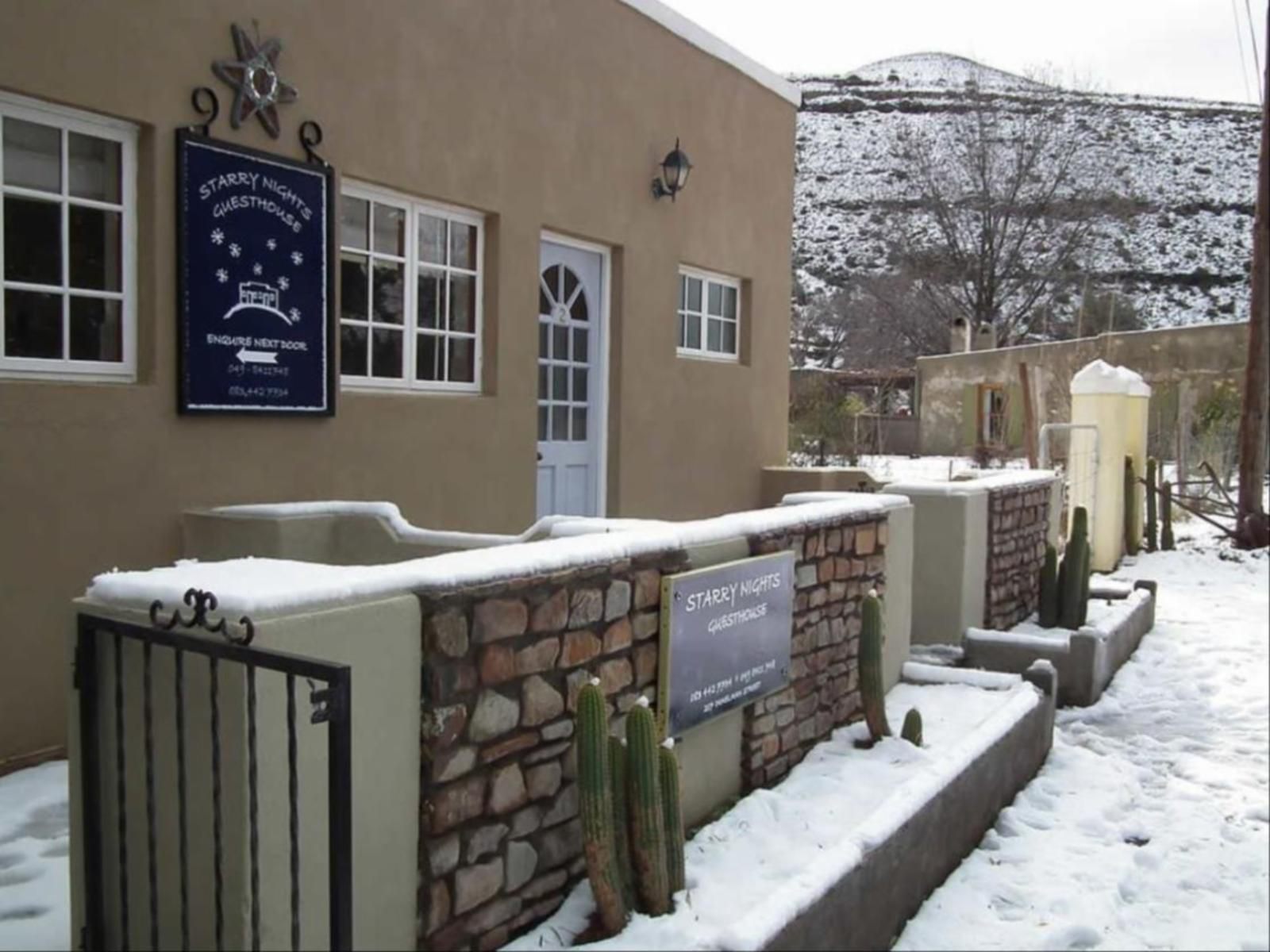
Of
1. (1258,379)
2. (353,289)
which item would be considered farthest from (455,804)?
(1258,379)

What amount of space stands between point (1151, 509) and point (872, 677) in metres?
9.06

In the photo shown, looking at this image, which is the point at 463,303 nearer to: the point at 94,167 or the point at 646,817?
the point at 94,167

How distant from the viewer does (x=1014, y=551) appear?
858 cm

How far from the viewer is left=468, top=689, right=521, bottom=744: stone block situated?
3.15 m

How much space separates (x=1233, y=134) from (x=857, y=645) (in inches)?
2782

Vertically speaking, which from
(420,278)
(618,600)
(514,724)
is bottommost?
(514,724)

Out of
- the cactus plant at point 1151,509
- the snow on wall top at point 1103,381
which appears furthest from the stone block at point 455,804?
the cactus plant at point 1151,509

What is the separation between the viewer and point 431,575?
2996mm

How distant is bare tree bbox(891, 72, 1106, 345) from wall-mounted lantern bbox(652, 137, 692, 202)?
33.5 metres

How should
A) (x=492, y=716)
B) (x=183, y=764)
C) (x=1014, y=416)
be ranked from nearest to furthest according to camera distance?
(x=183, y=764) → (x=492, y=716) → (x=1014, y=416)

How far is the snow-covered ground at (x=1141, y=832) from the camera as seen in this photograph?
165 inches

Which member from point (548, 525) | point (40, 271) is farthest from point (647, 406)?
point (40, 271)

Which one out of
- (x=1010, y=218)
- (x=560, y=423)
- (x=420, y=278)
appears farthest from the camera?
(x=1010, y=218)

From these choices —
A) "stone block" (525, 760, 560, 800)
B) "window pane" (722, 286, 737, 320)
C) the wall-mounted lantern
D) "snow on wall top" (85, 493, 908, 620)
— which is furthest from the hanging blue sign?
"window pane" (722, 286, 737, 320)
